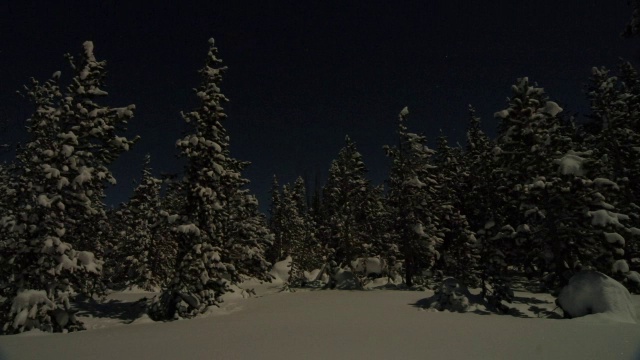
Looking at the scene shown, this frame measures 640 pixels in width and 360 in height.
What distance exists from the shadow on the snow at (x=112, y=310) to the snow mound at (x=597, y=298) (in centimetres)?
1803

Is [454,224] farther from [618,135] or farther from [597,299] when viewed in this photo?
[597,299]

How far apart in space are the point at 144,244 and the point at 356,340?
118 ft

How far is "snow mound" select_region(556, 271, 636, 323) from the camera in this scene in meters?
11.4

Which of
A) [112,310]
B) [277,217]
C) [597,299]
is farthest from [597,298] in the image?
[277,217]

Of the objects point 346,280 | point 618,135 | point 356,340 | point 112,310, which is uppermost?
point 618,135

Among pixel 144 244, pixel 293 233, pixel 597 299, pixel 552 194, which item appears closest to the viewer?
pixel 597 299

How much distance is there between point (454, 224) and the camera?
28516 mm

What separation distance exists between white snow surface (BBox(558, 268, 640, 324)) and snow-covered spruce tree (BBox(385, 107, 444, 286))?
44.5 ft

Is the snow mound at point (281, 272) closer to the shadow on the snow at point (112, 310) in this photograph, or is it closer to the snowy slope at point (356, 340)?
the shadow on the snow at point (112, 310)

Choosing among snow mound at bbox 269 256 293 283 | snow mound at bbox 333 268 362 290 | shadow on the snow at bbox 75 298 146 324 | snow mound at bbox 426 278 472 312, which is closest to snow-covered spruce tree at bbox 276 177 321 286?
snow mound at bbox 269 256 293 283

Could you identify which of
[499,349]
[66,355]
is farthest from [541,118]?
[66,355]

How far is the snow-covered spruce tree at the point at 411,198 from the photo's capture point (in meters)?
27.4

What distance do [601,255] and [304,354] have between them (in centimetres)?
1692

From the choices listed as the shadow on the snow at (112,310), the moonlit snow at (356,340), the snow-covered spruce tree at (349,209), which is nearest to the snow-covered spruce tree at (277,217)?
the snow-covered spruce tree at (349,209)
